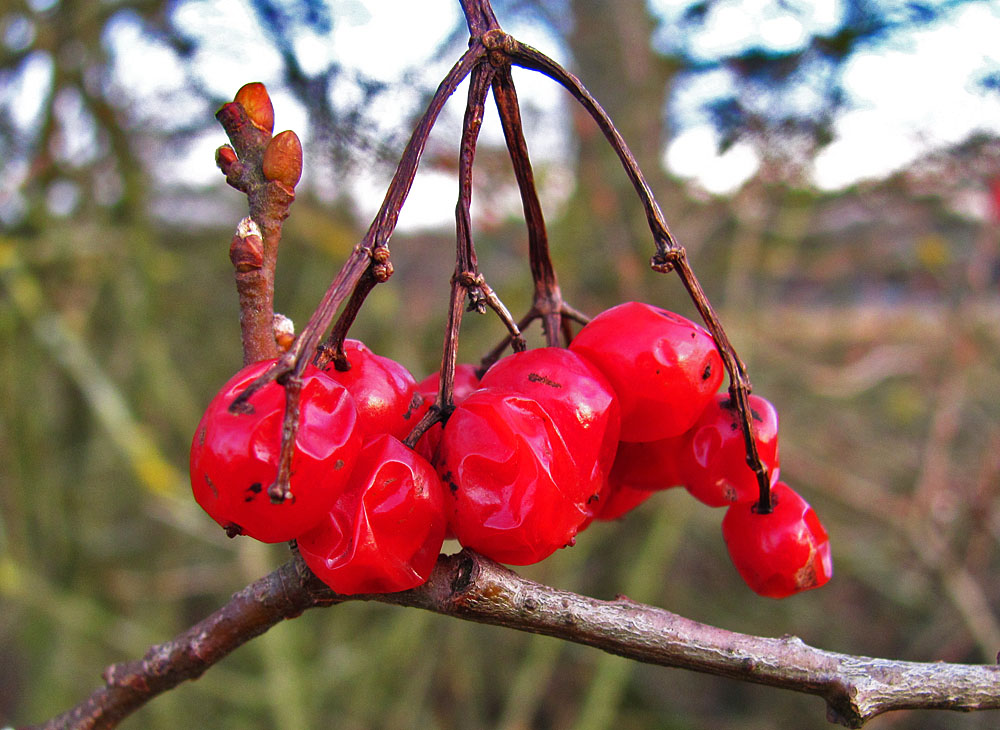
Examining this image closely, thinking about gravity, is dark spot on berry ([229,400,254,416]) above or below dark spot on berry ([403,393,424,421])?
below

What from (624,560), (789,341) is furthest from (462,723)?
(789,341)

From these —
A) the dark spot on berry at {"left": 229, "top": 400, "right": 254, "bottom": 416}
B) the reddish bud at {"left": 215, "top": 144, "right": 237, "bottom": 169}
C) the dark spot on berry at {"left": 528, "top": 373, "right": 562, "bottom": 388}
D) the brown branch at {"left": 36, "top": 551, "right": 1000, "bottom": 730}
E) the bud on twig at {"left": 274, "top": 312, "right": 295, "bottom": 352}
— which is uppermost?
the reddish bud at {"left": 215, "top": 144, "right": 237, "bottom": 169}

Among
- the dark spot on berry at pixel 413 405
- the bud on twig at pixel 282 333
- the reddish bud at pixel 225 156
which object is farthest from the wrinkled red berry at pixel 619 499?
the reddish bud at pixel 225 156

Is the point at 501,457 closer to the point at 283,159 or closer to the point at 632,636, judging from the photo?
the point at 632,636

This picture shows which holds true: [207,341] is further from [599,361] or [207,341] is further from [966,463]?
[966,463]

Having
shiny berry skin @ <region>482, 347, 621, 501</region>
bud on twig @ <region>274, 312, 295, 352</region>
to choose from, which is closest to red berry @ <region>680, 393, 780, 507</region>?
shiny berry skin @ <region>482, 347, 621, 501</region>

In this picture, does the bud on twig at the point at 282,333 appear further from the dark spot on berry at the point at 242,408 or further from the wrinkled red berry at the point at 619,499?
the wrinkled red berry at the point at 619,499

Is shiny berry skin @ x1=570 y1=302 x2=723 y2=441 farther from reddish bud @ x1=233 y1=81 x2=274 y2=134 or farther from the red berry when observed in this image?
reddish bud @ x1=233 y1=81 x2=274 y2=134
